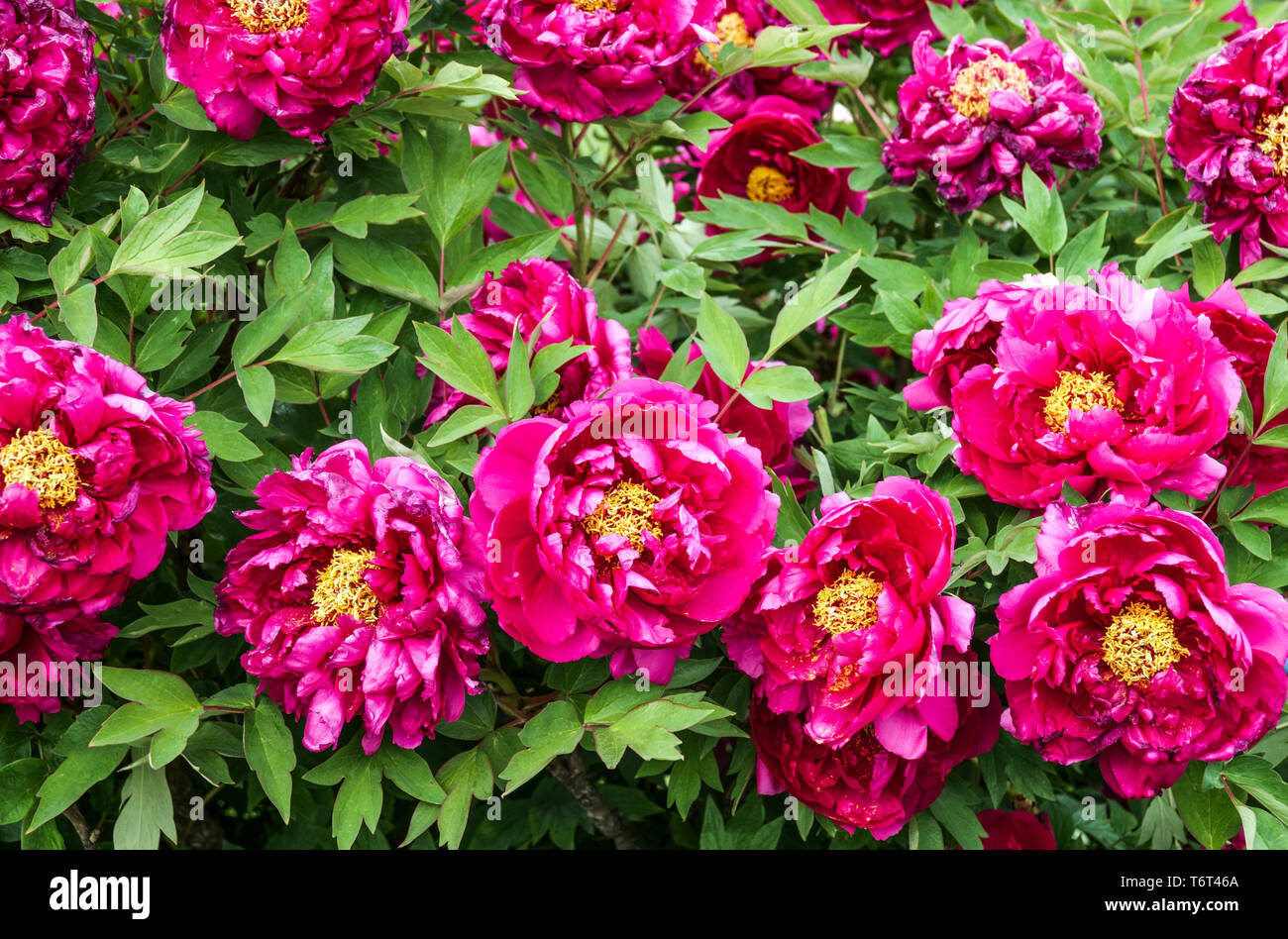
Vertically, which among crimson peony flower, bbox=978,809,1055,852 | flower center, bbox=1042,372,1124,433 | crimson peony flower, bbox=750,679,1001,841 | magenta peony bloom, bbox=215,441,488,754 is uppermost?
flower center, bbox=1042,372,1124,433

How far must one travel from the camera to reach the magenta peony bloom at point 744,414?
1128 mm

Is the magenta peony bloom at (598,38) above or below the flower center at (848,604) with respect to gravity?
above

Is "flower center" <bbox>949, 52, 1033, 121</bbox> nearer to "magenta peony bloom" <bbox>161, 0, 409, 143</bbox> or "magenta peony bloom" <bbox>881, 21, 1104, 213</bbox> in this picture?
"magenta peony bloom" <bbox>881, 21, 1104, 213</bbox>

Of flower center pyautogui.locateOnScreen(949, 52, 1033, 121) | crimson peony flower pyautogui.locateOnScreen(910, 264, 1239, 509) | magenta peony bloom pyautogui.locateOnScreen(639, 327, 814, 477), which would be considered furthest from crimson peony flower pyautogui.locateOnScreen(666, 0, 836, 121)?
crimson peony flower pyautogui.locateOnScreen(910, 264, 1239, 509)

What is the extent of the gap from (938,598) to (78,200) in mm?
871

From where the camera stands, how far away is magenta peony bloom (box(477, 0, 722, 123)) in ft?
3.71

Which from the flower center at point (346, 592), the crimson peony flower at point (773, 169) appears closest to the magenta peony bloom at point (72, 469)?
the flower center at point (346, 592)

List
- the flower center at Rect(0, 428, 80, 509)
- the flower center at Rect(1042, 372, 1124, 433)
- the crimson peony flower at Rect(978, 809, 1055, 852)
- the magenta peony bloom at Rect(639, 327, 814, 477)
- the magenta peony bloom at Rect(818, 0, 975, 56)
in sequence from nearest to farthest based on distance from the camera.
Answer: the flower center at Rect(0, 428, 80, 509)
the flower center at Rect(1042, 372, 1124, 433)
the magenta peony bloom at Rect(639, 327, 814, 477)
the crimson peony flower at Rect(978, 809, 1055, 852)
the magenta peony bloom at Rect(818, 0, 975, 56)

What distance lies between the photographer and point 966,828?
1.12 meters

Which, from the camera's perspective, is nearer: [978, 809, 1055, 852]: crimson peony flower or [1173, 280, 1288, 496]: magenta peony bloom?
[1173, 280, 1288, 496]: magenta peony bloom

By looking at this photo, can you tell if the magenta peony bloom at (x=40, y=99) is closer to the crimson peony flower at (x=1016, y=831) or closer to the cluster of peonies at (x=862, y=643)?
the cluster of peonies at (x=862, y=643)

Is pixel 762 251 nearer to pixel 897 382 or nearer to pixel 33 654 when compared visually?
pixel 897 382

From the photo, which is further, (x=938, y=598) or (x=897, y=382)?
(x=897, y=382)

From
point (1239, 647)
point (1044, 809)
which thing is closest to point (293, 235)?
point (1239, 647)
